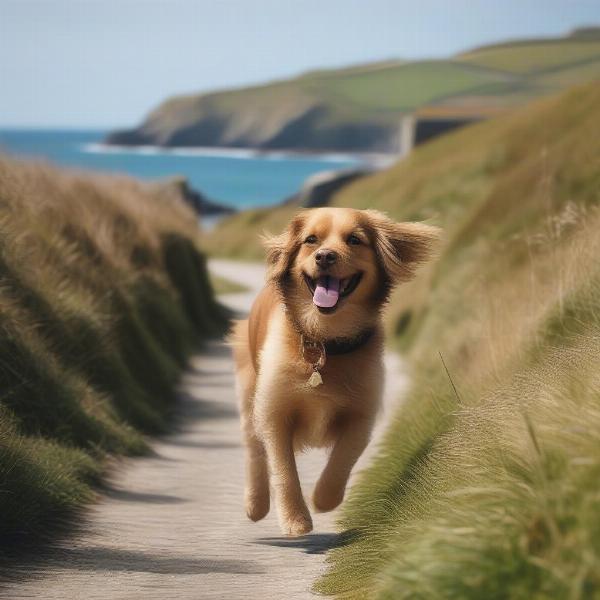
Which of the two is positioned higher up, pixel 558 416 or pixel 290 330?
pixel 558 416

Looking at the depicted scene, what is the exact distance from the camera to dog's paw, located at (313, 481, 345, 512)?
694cm

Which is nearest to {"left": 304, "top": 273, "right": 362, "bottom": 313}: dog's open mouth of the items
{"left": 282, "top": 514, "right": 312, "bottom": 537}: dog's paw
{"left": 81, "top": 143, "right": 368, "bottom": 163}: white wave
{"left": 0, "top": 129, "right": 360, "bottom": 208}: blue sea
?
{"left": 282, "top": 514, "right": 312, "bottom": 537}: dog's paw

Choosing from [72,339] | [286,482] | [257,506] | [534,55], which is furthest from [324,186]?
[286,482]

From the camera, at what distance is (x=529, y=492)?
4289mm

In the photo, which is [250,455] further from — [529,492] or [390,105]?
[390,105]

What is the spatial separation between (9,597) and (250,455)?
2.36m

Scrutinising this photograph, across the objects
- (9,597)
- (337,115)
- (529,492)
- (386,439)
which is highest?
(529,492)

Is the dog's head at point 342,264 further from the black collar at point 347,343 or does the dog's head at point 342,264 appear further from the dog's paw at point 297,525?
the dog's paw at point 297,525

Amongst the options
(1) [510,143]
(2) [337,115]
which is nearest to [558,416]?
(1) [510,143]

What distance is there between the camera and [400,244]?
23.7 feet

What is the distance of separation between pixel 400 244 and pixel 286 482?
147 centimetres

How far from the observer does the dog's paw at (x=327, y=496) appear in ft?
22.8

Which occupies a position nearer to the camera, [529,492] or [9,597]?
[529,492]

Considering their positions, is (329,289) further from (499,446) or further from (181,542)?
(499,446)
